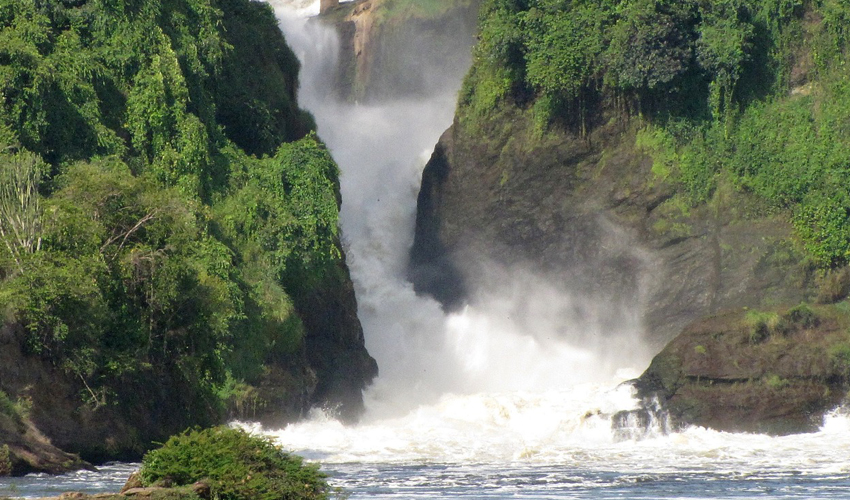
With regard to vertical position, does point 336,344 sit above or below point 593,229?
below

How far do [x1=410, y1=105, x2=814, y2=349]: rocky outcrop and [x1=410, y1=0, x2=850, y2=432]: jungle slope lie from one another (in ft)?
0.15

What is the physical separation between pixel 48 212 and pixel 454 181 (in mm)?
22490

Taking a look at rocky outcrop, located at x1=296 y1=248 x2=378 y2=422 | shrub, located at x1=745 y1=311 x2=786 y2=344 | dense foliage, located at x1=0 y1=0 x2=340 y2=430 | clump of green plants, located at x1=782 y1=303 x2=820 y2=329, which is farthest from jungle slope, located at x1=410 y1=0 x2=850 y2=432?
dense foliage, located at x1=0 y1=0 x2=340 y2=430

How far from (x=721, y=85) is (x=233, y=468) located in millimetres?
30095

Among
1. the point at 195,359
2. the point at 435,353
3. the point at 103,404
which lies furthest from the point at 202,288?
the point at 435,353

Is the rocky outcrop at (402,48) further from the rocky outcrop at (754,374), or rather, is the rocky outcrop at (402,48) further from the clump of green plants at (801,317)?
the rocky outcrop at (754,374)

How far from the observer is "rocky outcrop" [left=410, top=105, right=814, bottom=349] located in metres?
41.3

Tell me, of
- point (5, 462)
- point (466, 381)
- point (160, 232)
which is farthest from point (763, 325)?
point (5, 462)

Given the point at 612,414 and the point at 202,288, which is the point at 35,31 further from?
the point at 612,414

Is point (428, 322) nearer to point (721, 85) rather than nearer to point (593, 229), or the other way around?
point (593, 229)

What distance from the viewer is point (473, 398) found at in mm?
38781

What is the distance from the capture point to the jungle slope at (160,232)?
84.4 feet

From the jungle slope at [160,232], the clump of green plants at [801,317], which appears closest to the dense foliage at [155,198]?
the jungle slope at [160,232]

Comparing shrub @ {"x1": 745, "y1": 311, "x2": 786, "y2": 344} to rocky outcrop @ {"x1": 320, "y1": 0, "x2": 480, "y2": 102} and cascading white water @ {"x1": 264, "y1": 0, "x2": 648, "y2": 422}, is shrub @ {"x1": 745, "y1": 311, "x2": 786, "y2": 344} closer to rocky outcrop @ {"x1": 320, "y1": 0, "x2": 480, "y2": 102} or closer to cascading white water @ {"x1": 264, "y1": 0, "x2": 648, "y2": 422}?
cascading white water @ {"x1": 264, "y1": 0, "x2": 648, "y2": 422}
